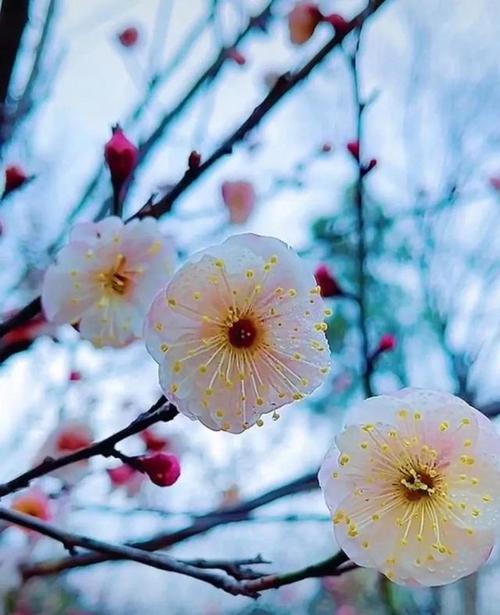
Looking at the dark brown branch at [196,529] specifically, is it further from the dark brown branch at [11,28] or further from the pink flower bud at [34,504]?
the dark brown branch at [11,28]

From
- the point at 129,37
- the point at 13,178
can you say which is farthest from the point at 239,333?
the point at 129,37

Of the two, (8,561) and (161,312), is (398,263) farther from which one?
(161,312)

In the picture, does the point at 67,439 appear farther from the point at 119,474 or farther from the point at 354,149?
the point at 354,149

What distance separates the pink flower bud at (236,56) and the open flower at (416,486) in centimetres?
49

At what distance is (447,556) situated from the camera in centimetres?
49

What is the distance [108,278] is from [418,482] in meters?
0.40

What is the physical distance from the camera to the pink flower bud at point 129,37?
130cm

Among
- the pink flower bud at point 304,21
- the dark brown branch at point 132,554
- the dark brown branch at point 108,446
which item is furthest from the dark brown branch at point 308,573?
the pink flower bud at point 304,21

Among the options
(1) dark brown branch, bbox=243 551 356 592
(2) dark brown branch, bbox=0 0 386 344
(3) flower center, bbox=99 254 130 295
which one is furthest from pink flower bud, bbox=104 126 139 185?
(1) dark brown branch, bbox=243 551 356 592

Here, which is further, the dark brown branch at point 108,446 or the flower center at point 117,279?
the flower center at point 117,279

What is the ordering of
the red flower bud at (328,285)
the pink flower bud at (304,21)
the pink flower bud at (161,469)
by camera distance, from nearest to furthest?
the pink flower bud at (161,469) → the red flower bud at (328,285) → the pink flower bud at (304,21)

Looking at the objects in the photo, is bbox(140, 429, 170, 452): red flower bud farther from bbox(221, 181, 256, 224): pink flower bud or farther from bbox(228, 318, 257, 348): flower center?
bbox(221, 181, 256, 224): pink flower bud

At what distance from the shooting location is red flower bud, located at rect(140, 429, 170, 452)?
86 centimetres

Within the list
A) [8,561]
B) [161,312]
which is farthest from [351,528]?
[8,561]
